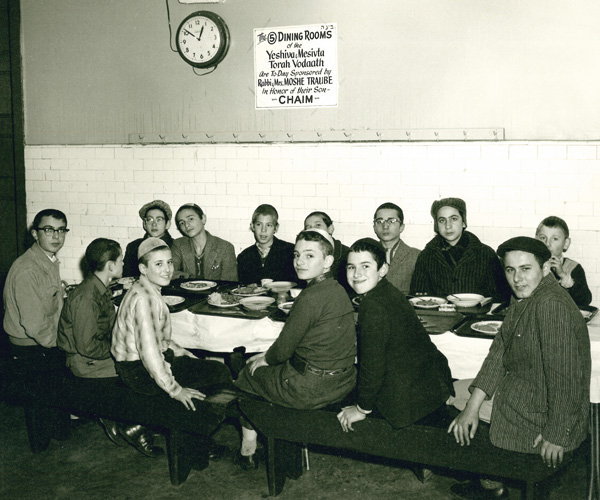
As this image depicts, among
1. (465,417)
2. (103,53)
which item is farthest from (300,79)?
(465,417)

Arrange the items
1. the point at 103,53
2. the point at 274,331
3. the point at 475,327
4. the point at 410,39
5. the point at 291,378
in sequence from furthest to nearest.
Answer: the point at 103,53 < the point at 410,39 < the point at 274,331 < the point at 475,327 < the point at 291,378

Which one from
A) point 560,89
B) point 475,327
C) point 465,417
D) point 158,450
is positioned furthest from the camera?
point 560,89

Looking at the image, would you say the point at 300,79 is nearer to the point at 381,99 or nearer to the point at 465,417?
the point at 381,99

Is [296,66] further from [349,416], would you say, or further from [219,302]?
[349,416]

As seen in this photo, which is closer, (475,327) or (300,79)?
(475,327)

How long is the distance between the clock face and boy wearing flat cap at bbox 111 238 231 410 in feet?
11.9

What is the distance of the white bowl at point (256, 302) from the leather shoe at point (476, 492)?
68.8 inches

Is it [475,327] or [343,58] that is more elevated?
[343,58]

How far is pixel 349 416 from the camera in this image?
353cm

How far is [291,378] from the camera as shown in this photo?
3.69 m

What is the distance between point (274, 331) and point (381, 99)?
328 centimetres

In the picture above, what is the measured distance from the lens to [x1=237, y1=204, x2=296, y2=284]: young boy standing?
6043 millimetres

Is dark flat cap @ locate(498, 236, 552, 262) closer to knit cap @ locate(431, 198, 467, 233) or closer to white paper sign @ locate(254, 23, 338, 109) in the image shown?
knit cap @ locate(431, 198, 467, 233)

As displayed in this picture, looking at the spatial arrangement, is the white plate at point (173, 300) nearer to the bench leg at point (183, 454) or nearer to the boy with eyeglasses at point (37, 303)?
the boy with eyeglasses at point (37, 303)
